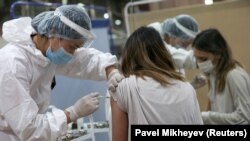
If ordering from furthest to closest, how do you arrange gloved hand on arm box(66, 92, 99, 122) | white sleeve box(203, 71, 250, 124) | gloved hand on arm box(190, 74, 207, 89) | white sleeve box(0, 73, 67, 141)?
gloved hand on arm box(190, 74, 207, 89)
white sleeve box(203, 71, 250, 124)
gloved hand on arm box(66, 92, 99, 122)
white sleeve box(0, 73, 67, 141)

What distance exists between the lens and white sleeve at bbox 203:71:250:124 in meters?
1.88

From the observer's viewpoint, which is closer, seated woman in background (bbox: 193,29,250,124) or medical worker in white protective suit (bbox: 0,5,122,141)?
medical worker in white protective suit (bbox: 0,5,122,141)

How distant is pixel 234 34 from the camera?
109 inches

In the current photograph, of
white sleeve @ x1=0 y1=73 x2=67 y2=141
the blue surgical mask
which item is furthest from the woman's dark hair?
white sleeve @ x1=0 y1=73 x2=67 y2=141

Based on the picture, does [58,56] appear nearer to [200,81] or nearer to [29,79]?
[29,79]

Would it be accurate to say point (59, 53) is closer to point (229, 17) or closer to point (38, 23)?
point (38, 23)

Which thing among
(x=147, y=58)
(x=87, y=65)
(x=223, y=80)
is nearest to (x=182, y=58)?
(x=223, y=80)

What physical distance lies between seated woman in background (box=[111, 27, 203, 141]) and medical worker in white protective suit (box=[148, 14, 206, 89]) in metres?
1.05

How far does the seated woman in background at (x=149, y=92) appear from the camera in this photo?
4.17 feet

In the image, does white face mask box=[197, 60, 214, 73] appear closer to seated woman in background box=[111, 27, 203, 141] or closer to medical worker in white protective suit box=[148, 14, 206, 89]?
medical worker in white protective suit box=[148, 14, 206, 89]

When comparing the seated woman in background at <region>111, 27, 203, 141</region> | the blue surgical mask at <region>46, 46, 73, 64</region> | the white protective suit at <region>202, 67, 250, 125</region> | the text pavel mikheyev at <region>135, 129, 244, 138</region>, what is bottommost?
the white protective suit at <region>202, 67, 250, 125</region>

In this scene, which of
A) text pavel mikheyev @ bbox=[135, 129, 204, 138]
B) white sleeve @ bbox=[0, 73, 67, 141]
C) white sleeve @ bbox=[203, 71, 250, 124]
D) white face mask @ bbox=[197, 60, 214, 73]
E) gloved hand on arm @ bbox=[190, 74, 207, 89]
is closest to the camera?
text pavel mikheyev @ bbox=[135, 129, 204, 138]

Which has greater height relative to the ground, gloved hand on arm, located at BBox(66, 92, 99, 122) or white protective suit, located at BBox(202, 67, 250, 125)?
gloved hand on arm, located at BBox(66, 92, 99, 122)

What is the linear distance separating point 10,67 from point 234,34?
2.00 meters
